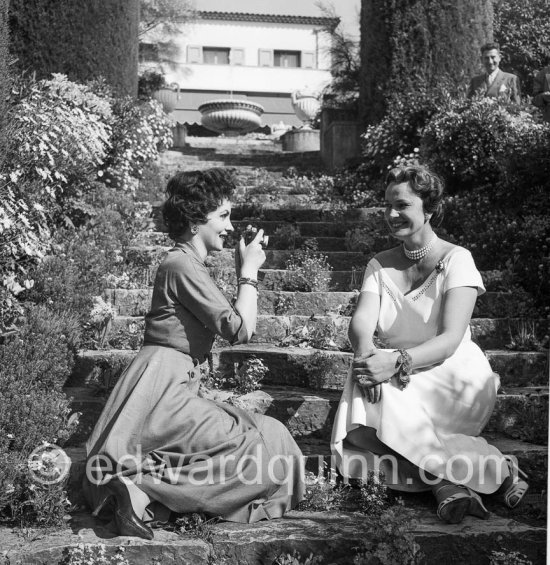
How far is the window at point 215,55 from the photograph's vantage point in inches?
1214

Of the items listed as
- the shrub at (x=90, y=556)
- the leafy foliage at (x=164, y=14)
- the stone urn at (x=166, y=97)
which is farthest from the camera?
the leafy foliage at (x=164, y=14)

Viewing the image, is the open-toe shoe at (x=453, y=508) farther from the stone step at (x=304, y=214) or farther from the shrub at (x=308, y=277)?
the stone step at (x=304, y=214)

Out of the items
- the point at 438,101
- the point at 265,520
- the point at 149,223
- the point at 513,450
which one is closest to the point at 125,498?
the point at 265,520

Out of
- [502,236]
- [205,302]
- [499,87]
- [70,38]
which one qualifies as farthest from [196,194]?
[499,87]

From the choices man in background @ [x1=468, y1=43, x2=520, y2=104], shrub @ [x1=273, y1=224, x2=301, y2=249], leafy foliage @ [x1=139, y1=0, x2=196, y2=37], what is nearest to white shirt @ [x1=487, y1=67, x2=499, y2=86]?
man in background @ [x1=468, y1=43, x2=520, y2=104]

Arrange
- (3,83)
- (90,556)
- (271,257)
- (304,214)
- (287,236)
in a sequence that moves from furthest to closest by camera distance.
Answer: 1. (304,214)
2. (287,236)
3. (271,257)
4. (3,83)
5. (90,556)

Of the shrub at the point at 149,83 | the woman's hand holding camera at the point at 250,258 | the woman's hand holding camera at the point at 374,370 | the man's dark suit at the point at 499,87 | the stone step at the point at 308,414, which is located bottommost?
the stone step at the point at 308,414

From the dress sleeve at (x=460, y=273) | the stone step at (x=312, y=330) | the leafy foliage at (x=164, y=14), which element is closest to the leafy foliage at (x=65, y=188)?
the stone step at (x=312, y=330)

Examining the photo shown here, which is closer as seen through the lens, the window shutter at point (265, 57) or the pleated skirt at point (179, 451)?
the pleated skirt at point (179, 451)

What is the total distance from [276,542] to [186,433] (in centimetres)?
51

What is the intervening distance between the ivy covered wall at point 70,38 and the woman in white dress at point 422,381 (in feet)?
19.7

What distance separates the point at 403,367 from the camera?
3086 millimetres

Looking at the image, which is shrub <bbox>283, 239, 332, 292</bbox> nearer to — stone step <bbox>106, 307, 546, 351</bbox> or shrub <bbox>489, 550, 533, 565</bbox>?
stone step <bbox>106, 307, 546, 351</bbox>

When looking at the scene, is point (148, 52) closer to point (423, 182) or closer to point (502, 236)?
point (502, 236)
